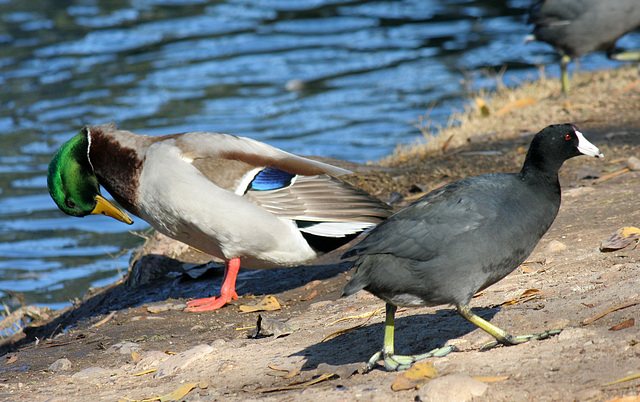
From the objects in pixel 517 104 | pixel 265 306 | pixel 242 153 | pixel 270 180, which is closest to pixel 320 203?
pixel 270 180

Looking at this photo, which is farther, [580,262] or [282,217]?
[282,217]

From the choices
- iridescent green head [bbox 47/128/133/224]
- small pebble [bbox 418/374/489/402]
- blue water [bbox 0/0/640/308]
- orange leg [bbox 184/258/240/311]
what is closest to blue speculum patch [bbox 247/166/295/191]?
orange leg [bbox 184/258/240/311]

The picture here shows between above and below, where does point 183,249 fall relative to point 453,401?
below

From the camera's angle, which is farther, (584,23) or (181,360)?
(584,23)

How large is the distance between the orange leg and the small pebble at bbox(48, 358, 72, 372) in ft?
3.29

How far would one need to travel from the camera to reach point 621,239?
3930 millimetres

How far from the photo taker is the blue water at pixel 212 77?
8.57 metres

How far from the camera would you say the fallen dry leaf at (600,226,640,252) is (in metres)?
3.90

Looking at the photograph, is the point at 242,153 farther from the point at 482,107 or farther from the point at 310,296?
the point at 482,107

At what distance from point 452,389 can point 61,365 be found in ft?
7.55

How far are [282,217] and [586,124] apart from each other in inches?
149

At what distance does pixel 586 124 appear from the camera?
23.2 ft

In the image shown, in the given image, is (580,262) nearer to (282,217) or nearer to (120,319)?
(282,217)

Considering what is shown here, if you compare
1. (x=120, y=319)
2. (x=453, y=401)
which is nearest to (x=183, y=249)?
(x=120, y=319)
